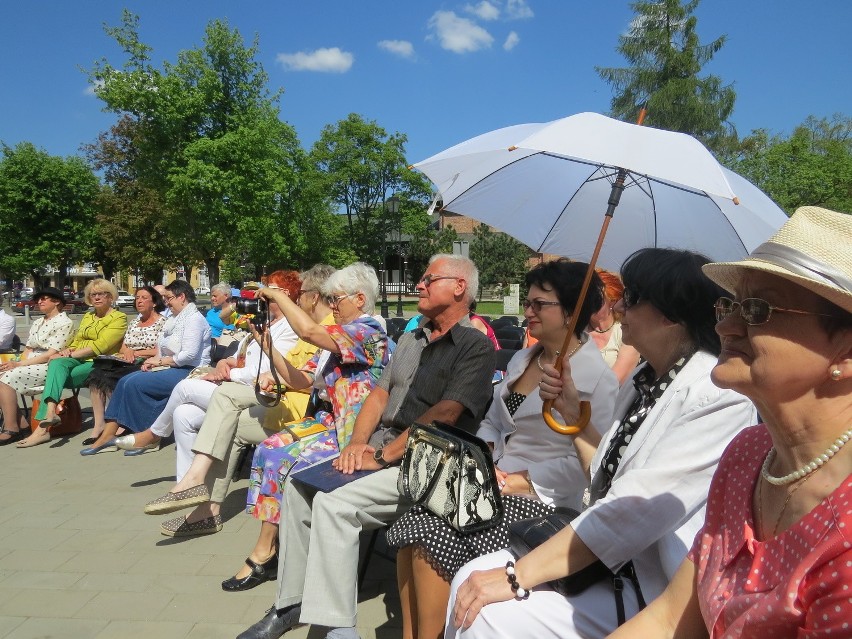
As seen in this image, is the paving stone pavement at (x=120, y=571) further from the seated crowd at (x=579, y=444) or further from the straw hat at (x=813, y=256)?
the straw hat at (x=813, y=256)

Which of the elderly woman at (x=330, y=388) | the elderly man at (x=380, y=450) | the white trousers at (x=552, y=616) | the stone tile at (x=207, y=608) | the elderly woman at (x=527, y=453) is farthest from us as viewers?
the elderly woman at (x=330, y=388)

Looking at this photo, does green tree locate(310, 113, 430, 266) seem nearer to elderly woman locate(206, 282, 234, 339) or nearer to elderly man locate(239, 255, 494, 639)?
elderly woman locate(206, 282, 234, 339)

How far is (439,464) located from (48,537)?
126 inches

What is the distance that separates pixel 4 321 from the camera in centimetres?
769

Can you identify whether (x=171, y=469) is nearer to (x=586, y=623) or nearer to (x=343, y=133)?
(x=586, y=623)

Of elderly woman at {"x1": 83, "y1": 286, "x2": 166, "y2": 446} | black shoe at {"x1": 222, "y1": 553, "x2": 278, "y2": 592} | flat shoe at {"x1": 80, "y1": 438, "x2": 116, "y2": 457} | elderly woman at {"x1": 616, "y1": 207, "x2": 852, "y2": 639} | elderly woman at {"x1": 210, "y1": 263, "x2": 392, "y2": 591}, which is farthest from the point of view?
elderly woman at {"x1": 83, "y1": 286, "x2": 166, "y2": 446}

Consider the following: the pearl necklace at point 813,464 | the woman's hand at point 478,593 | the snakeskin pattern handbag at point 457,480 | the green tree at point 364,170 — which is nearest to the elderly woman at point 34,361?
the snakeskin pattern handbag at point 457,480

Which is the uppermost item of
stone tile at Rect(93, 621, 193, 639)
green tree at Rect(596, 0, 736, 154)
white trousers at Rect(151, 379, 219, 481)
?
green tree at Rect(596, 0, 736, 154)

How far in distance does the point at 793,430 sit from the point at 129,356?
6.67 m

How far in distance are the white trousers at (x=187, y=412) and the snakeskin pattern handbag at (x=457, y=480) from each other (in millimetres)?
2720

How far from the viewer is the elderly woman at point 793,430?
3.87 ft

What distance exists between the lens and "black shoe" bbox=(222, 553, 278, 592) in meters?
3.48

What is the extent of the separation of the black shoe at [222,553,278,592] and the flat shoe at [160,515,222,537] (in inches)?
32.3

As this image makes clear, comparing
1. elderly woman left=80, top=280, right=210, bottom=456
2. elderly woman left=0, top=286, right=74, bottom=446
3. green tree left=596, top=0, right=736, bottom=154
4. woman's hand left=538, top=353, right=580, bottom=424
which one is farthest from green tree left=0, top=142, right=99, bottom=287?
woman's hand left=538, top=353, right=580, bottom=424
